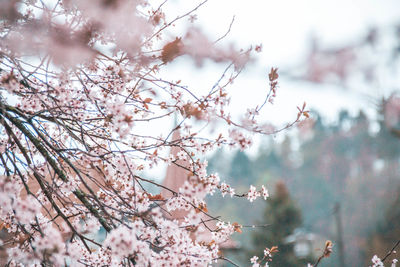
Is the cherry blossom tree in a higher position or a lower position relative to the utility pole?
lower

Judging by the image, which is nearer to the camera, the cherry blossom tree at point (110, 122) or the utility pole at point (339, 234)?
the cherry blossom tree at point (110, 122)

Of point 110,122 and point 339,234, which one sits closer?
point 110,122

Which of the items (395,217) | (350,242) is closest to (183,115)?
(395,217)

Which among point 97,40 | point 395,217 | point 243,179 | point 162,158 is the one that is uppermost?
point 243,179

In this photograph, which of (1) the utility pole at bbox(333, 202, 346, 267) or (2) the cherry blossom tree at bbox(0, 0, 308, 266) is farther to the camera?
(1) the utility pole at bbox(333, 202, 346, 267)

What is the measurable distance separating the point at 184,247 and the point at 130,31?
1431mm

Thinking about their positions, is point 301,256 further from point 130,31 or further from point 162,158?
point 130,31

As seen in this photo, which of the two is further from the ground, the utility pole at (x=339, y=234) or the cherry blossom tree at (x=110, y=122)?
the utility pole at (x=339, y=234)

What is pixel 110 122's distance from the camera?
7.04ft

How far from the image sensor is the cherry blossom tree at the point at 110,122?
1371 millimetres

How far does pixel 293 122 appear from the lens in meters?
2.14

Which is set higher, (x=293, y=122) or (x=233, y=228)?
(x=293, y=122)

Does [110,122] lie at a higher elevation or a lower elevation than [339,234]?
lower

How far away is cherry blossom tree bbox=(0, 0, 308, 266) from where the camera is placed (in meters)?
1.37
